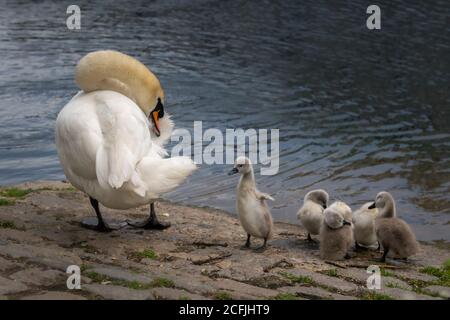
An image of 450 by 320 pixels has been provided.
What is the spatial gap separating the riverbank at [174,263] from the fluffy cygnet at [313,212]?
207mm

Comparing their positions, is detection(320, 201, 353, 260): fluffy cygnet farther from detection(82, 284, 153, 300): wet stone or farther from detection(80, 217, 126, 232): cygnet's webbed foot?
detection(82, 284, 153, 300): wet stone

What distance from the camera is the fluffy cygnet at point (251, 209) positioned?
26.1 feet

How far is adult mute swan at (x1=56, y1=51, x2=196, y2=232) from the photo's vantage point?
7.06m

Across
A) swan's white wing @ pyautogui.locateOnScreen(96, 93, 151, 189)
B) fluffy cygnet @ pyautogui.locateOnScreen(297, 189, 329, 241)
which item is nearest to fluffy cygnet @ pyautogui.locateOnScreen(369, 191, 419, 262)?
fluffy cygnet @ pyautogui.locateOnScreen(297, 189, 329, 241)

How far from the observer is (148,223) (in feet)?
27.8

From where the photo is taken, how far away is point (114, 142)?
7.19 m

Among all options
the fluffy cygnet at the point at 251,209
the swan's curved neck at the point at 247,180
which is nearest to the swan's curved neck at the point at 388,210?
the fluffy cygnet at the point at 251,209

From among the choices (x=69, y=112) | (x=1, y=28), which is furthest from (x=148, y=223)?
(x=1, y=28)

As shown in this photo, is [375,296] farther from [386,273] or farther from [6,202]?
[6,202]

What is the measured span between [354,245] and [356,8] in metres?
19.2

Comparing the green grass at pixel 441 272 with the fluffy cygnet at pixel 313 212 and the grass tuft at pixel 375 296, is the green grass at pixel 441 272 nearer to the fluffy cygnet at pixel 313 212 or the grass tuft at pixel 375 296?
the grass tuft at pixel 375 296

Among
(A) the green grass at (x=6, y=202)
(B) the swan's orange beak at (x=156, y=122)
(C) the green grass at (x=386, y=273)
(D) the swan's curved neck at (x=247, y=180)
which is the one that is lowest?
(C) the green grass at (x=386, y=273)

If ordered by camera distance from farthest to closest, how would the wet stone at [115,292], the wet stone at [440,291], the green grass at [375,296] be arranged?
the wet stone at [440,291] < the green grass at [375,296] < the wet stone at [115,292]
